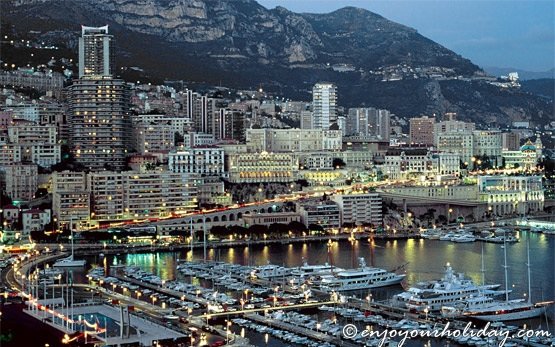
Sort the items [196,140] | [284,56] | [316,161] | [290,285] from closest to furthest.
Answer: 1. [290,285]
2. [316,161]
3. [196,140]
4. [284,56]

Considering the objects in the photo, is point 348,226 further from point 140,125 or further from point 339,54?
point 339,54

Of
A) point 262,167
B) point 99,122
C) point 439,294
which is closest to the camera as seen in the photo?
point 439,294

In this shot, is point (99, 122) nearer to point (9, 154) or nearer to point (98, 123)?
point (98, 123)

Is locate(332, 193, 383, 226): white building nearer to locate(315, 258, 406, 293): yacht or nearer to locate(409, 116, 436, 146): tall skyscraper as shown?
locate(315, 258, 406, 293): yacht

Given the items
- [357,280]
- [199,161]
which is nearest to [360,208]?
[199,161]

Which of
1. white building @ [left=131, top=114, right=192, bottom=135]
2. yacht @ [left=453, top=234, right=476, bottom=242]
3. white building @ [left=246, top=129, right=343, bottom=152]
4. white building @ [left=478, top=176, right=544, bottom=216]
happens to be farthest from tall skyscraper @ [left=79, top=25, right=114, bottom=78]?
yacht @ [left=453, top=234, right=476, bottom=242]

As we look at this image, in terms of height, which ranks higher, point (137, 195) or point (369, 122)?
point (369, 122)

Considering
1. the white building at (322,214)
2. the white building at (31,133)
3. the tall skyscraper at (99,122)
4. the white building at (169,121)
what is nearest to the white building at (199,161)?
the tall skyscraper at (99,122)
